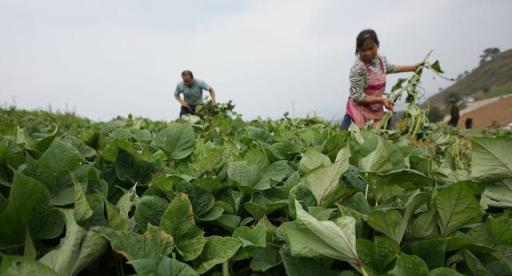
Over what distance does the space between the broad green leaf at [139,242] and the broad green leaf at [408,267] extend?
377 millimetres

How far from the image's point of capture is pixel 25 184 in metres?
0.65

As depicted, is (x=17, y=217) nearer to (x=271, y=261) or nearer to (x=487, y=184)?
(x=271, y=261)

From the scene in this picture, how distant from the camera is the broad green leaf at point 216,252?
707 mm

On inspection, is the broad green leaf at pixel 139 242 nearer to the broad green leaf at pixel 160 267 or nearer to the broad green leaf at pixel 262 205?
the broad green leaf at pixel 160 267

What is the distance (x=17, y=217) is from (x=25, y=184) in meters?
0.06

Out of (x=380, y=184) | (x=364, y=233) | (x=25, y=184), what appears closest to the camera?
(x=25, y=184)

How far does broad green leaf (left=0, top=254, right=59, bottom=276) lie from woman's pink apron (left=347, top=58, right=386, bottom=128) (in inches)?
173

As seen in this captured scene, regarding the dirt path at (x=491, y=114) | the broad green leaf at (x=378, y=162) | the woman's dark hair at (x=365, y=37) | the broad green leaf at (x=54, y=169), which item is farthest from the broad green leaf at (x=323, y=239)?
the dirt path at (x=491, y=114)

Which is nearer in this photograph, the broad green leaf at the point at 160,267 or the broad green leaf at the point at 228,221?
the broad green leaf at the point at 160,267

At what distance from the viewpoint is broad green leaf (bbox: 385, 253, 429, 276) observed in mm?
618

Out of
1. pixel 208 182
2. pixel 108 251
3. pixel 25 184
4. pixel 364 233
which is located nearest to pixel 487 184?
pixel 364 233

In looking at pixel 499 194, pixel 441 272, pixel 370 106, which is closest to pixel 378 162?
pixel 499 194

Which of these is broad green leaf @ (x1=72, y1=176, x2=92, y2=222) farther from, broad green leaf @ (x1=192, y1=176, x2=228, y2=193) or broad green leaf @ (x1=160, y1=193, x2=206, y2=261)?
broad green leaf @ (x1=192, y1=176, x2=228, y2=193)

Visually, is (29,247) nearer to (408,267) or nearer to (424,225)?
(408,267)
